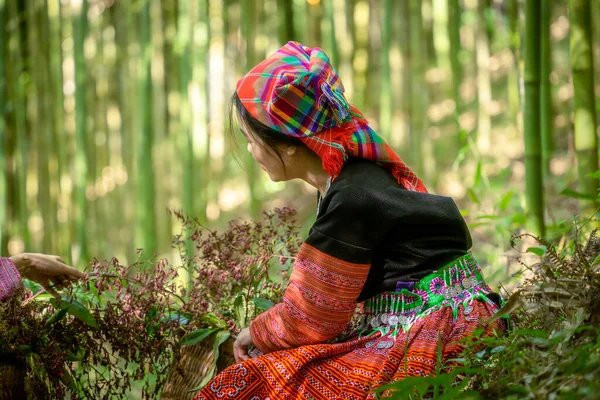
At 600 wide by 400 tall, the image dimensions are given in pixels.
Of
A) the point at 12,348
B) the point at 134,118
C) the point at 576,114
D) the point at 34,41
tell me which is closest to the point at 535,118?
the point at 576,114

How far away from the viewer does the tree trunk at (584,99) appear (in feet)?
Result: 7.76

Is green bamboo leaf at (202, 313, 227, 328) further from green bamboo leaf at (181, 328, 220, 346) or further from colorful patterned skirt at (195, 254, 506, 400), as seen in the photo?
colorful patterned skirt at (195, 254, 506, 400)

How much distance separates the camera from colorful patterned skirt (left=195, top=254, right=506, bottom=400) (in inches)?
58.2

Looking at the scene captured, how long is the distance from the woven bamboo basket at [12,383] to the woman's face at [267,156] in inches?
32.3

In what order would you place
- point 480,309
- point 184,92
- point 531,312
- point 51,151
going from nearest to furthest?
point 531,312 < point 480,309 < point 184,92 < point 51,151

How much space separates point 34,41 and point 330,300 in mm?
5440

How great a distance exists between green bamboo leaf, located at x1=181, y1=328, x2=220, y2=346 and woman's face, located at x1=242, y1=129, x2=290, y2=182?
1.50ft

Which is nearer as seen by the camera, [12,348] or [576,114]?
[12,348]

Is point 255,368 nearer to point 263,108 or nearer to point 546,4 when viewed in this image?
point 263,108

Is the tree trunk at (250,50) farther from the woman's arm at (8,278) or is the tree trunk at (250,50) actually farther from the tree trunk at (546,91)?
the woman's arm at (8,278)

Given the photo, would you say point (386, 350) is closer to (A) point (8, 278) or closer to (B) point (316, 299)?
(B) point (316, 299)

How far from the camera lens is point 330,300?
5.12ft

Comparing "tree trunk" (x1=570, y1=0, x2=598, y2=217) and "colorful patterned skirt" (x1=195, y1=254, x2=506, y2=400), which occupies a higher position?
"tree trunk" (x1=570, y1=0, x2=598, y2=217)

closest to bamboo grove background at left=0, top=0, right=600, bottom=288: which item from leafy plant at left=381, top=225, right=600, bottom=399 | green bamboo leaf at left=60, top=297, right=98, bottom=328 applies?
leafy plant at left=381, top=225, right=600, bottom=399
